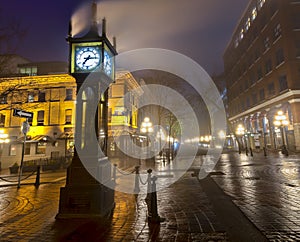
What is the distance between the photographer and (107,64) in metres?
6.86

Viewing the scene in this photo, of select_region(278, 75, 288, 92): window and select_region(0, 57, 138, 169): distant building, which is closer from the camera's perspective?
select_region(0, 57, 138, 169): distant building

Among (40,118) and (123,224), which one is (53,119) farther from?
(123,224)

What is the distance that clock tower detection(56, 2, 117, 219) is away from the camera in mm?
5582

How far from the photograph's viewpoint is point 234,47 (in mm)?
51500

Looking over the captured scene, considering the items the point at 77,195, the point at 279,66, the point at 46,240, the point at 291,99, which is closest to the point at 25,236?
the point at 46,240

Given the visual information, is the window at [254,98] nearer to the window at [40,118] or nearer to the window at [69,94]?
the window at [69,94]

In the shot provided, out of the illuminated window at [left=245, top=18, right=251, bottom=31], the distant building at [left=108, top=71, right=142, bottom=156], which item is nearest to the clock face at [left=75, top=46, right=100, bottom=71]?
the distant building at [left=108, top=71, right=142, bottom=156]

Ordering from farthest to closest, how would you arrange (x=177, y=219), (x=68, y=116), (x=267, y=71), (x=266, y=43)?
1. (x=267, y=71)
2. (x=266, y=43)
3. (x=68, y=116)
4. (x=177, y=219)

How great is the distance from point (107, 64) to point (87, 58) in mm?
649

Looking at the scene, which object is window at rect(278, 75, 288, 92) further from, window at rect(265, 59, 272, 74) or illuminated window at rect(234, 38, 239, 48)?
illuminated window at rect(234, 38, 239, 48)

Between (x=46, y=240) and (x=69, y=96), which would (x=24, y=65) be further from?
(x=46, y=240)

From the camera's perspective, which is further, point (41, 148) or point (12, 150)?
point (41, 148)

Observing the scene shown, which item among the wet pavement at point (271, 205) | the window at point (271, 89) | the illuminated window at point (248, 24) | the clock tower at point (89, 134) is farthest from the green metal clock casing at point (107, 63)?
the illuminated window at point (248, 24)

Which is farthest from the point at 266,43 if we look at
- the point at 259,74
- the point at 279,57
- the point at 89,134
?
the point at 89,134
